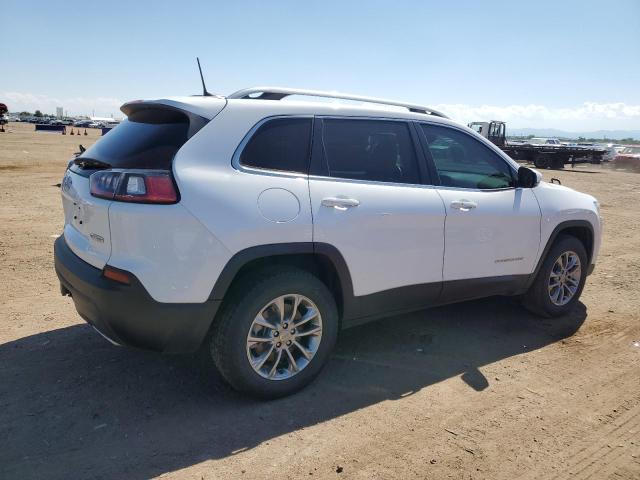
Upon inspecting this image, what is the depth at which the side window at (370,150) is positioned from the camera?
3.53m

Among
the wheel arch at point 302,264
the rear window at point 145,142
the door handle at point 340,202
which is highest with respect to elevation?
the rear window at point 145,142

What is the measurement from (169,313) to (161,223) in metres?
0.50

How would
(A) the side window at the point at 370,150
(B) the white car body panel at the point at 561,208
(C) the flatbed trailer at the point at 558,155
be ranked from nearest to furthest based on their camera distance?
(A) the side window at the point at 370,150
(B) the white car body panel at the point at 561,208
(C) the flatbed trailer at the point at 558,155

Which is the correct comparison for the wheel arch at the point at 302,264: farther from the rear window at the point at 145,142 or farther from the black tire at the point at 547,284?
the black tire at the point at 547,284

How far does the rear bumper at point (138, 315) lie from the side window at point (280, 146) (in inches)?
35.6

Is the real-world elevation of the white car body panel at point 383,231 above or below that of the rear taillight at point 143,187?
below

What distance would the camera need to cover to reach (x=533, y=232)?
448 centimetres

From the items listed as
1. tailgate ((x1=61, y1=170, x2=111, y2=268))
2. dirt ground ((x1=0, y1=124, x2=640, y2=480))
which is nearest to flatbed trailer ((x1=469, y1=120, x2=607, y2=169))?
dirt ground ((x1=0, y1=124, x2=640, y2=480))

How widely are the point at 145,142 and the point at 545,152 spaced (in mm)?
30205

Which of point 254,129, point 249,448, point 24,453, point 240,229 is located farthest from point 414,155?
point 24,453

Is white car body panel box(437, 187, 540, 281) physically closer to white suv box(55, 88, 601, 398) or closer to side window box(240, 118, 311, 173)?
white suv box(55, 88, 601, 398)

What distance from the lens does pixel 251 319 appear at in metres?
3.09

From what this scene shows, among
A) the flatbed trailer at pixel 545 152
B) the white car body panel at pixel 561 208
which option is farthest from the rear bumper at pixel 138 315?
the flatbed trailer at pixel 545 152

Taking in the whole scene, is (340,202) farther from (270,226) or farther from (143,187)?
(143,187)
